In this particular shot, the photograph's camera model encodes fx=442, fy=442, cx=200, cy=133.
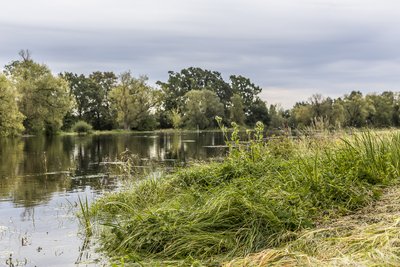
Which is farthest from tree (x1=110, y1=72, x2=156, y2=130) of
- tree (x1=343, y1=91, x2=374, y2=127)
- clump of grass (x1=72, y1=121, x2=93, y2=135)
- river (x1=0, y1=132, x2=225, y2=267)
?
river (x1=0, y1=132, x2=225, y2=267)

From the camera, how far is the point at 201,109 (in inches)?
4129

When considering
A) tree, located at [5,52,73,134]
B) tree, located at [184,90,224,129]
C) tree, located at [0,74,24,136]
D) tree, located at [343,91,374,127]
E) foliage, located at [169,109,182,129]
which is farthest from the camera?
tree, located at [184,90,224,129]

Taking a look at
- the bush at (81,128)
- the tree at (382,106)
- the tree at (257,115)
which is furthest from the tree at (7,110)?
the tree at (257,115)

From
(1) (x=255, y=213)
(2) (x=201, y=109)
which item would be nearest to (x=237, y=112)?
(2) (x=201, y=109)

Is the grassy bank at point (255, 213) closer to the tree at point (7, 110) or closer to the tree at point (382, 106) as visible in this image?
the tree at point (7, 110)

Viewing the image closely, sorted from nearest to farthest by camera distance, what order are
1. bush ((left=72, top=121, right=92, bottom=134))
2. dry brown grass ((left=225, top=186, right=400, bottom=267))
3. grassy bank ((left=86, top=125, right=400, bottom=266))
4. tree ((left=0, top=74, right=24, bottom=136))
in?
dry brown grass ((left=225, top=186, right=400, bottom=267)), grassy bank ((left=86, top=125, right=400, bottom=266)), tree ((left=0, top=74, right=24, bottom=136)), bush ((left=72, top=121, right=92, bottom=134))

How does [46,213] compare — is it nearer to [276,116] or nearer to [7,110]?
[7,110]

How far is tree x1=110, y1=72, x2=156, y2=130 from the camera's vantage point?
93438 mm

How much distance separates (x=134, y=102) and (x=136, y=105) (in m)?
1.06

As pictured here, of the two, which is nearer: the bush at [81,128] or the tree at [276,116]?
the bush at [81,128]

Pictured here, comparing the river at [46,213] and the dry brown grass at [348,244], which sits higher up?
the dry brown grass at [348,244]

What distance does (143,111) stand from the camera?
95.2m

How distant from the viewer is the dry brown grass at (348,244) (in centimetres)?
442

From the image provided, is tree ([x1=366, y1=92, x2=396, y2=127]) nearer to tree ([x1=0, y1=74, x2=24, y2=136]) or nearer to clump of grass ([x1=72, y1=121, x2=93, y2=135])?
clump of grass ([x1=72, y1=121, x2=93, y2=135])
